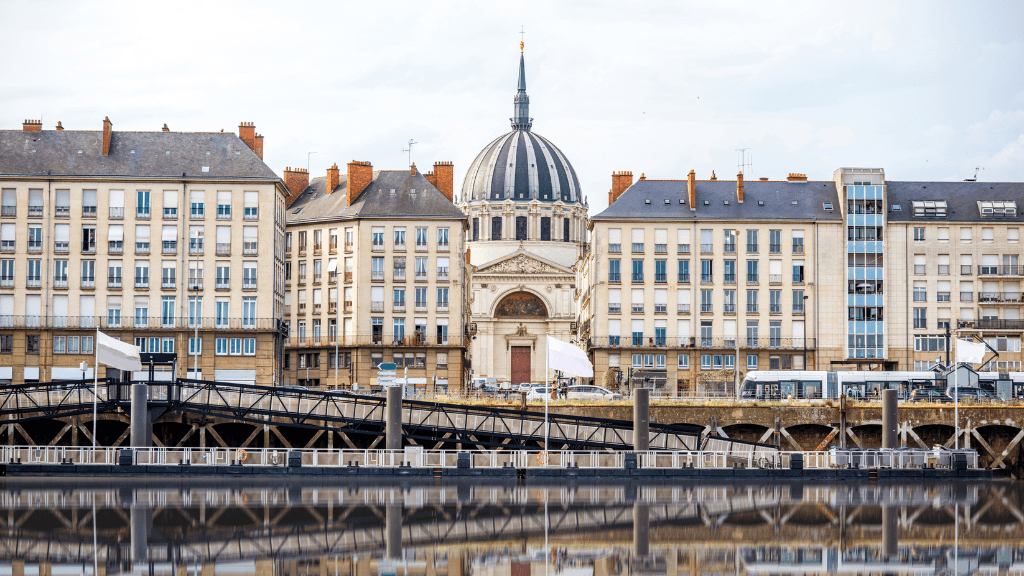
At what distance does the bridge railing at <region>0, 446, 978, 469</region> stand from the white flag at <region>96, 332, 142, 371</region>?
432cm

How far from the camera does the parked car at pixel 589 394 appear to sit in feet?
240

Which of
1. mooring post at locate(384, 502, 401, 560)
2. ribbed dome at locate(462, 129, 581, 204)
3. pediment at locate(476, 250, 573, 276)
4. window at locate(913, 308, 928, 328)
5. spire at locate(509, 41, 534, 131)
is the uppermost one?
spire at locate(509, 41, 534, 131)

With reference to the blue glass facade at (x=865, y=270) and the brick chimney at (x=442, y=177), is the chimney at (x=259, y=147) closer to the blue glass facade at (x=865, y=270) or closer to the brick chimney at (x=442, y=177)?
the brick chimney at (x=442, y=177)

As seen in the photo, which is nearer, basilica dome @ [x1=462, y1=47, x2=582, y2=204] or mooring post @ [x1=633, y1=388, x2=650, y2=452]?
mooring post @ [x1=633, y1=388, x2=650, y2=452]

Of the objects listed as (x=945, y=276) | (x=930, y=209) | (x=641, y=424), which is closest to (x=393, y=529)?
(x=641, y=424)

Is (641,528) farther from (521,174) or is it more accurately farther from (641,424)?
(521,174)

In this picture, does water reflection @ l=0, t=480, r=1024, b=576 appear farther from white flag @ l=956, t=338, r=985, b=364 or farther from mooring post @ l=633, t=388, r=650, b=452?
white flag @ l=956, t=338, r=985, b=364

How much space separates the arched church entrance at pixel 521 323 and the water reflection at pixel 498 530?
8667 cm


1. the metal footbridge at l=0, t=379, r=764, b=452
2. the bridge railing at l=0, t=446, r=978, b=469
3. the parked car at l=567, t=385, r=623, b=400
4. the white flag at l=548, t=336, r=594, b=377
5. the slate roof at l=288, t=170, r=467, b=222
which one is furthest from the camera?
the slate roof at l=288, t=170, r=467, b=222

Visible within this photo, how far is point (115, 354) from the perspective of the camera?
59.0 metres

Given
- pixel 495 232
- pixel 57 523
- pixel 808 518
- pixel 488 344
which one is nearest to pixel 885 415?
pixel 808 518

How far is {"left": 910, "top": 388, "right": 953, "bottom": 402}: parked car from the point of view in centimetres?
7144

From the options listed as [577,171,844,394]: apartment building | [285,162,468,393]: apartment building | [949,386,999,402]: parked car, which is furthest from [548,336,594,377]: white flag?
[577,171,844,394]: apartment building

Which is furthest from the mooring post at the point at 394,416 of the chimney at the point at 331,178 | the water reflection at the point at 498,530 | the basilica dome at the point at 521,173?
the basilica dome at the point at 521,173
